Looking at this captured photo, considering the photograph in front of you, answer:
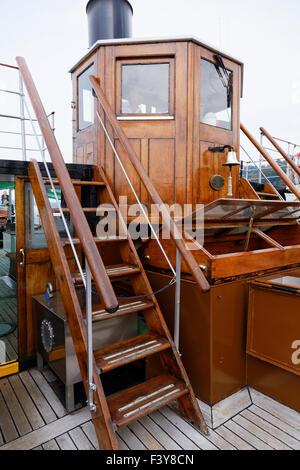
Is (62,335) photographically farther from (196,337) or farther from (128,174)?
(128,174)

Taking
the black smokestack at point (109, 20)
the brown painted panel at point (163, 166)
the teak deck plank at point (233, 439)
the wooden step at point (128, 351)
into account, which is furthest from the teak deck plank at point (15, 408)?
the black smokestack at point (109, 20)

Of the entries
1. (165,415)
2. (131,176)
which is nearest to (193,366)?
(165,415)

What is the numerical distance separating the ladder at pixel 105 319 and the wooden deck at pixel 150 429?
0.13 m

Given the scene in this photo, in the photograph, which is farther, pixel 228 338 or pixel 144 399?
pixel 228 338

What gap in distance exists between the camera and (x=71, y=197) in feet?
5.56

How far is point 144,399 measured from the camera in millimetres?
1855

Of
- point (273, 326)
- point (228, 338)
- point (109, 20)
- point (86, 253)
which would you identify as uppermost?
point (109, 20)

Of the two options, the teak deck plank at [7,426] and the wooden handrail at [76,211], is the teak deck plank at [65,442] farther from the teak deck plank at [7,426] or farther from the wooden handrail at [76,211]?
the wooden handrail at [76,211]

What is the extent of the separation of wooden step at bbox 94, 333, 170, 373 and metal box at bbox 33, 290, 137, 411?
412 mm

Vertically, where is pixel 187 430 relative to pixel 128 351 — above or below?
below

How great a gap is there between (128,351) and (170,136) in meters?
2.19

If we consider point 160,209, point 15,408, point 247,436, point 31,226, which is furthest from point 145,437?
point 31,226

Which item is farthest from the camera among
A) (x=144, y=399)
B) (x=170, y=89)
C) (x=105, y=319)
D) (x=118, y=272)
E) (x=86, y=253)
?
(x=170, y=89)
